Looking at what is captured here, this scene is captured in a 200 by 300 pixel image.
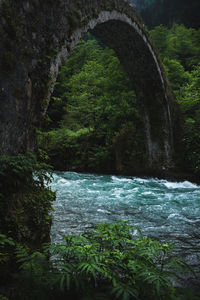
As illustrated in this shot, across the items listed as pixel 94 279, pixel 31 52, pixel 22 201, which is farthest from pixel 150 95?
pixel 94 279

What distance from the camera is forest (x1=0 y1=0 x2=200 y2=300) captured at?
158cm

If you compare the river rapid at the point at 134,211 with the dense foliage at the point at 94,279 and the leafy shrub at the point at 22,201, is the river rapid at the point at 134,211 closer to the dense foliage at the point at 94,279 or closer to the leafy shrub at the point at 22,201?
the leafy shrub at the point at 22,201

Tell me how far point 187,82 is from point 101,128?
6.05 meters

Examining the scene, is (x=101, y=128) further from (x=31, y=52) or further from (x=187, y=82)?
(x=31, y=52)

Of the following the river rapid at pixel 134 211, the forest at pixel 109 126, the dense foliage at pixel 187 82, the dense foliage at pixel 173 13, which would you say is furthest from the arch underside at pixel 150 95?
the dense foliage at pixel 173 13

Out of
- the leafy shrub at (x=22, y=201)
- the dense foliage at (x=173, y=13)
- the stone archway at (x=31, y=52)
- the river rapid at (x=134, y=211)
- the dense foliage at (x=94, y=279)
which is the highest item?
the dense foliage at (x=173, y=13)

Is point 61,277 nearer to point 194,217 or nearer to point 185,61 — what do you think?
point 194,217

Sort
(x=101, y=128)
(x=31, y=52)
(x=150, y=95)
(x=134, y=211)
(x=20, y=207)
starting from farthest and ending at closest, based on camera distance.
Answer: (x=101, y=128) < (x=150, y=95) < (x=134, y=211) < (x=31, y=52) < (x=20, y=207)

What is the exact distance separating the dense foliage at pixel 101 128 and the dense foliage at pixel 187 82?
2316 mm

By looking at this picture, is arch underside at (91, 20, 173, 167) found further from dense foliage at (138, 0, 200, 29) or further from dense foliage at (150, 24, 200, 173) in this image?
dense foliage at (138, 0, 200, 29)

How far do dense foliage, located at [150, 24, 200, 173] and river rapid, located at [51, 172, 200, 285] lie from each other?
3.05 m

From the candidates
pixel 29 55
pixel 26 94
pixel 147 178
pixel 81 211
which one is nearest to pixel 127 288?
pixel 26 94

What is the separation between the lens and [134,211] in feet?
17.4

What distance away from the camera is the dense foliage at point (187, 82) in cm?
983
